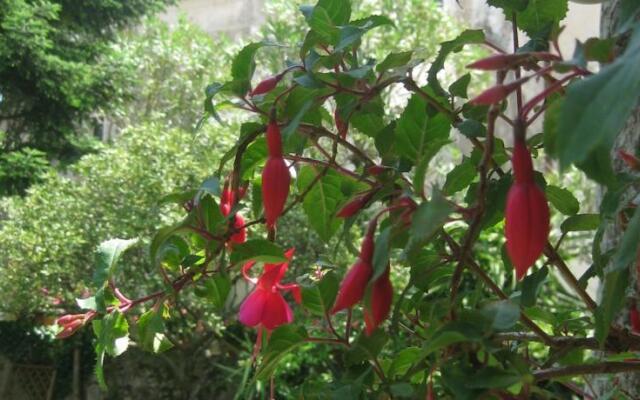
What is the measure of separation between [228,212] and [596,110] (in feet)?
0.90

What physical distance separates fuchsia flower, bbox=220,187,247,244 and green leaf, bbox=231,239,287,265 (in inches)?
0.6

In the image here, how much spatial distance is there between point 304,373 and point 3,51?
2309 millimetres

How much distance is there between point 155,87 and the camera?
4.15m

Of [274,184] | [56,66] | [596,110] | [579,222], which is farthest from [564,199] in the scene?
[56,66]

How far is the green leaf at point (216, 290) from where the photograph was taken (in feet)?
1.53

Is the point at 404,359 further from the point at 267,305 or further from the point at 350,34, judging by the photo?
the point at 350,34

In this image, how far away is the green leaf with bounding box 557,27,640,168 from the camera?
0.17m

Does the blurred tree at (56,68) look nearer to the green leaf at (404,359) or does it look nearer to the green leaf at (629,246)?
the green leaf at (404,359)

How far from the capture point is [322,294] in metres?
0.46

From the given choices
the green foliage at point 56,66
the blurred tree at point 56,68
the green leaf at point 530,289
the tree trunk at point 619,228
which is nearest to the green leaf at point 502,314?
the green leaf at point 530,289

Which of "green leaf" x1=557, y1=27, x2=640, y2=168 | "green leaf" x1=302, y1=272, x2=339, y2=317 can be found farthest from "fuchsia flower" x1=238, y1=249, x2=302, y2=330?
"green leaf" x1=557, y1=27, x2=640, y2=168

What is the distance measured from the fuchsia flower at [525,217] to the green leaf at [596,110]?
0.26 feet

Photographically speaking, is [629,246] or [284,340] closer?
[629,246]

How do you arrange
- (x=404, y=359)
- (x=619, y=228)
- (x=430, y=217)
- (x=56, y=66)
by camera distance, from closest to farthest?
1. (x=430, y=217)
2. (x=404, y=359)
3. (x=619, y=228)
4. (x=56, y=66)
